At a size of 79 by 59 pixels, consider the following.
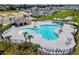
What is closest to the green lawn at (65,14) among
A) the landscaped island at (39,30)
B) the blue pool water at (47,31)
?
the landscaped island at (39,30)

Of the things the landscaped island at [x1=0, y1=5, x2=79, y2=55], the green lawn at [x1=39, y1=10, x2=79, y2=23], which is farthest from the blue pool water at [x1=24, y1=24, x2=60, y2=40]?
the green lawn at [x1=39, y1=10, x2=79, y2=23]

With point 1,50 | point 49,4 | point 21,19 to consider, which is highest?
point 49,4

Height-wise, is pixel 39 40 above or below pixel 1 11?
below

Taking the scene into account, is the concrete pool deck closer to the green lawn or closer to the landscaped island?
the landscaped island

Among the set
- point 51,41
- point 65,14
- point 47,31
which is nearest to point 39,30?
point 47,31

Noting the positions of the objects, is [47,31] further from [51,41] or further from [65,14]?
[65,14]

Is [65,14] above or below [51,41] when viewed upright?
above

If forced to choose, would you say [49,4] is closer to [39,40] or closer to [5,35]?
[39,40]
